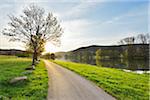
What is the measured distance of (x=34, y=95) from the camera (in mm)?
11414

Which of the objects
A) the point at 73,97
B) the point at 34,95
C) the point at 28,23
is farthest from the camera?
the point at 28,23

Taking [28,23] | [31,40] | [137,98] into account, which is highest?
[28,23]

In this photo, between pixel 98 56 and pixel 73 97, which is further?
pixel 98 56

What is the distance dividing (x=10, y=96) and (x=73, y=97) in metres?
3.08

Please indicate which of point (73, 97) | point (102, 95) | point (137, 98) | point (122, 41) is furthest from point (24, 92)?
point (122, 41)

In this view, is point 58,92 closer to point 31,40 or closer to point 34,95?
point 34,95

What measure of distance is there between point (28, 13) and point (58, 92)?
22488mm

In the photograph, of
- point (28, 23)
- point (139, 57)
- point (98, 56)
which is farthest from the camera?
point (98, 56)

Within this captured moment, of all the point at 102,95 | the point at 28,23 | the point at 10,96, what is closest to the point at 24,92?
the point at 10,96

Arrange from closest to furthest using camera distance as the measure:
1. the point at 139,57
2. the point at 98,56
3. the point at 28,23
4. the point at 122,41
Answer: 1. the point at 28,23
2. the point at 139,57
3. the point at 122,41
4. the point at 98,56

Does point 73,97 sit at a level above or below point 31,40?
below

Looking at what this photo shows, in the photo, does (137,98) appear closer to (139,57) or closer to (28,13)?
(28,13)

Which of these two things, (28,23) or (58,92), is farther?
(28,23)

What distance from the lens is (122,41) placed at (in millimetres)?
107562
